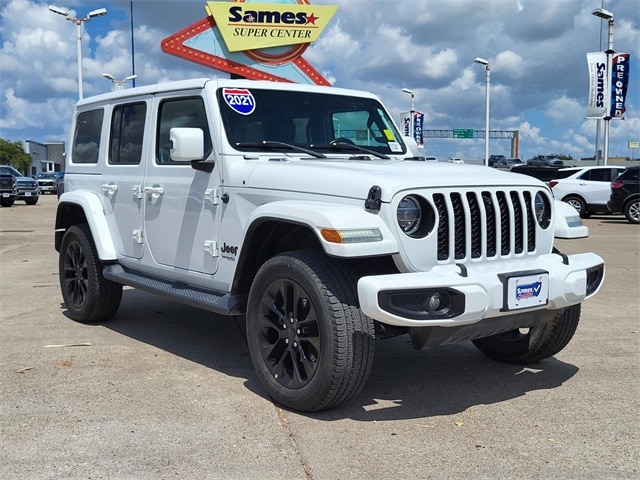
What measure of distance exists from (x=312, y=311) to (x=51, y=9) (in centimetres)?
3033

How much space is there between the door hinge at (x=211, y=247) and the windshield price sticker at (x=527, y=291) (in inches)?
78.5

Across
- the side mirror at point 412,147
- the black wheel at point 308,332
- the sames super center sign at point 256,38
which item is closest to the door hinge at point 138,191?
the black wheel at point 308,332

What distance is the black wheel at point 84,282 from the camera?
631 cm

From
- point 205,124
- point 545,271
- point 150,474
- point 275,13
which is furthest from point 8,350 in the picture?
point 275,13

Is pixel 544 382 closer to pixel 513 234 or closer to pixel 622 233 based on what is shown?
pixel 513 234

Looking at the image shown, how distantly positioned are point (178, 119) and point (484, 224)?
2.54 meters

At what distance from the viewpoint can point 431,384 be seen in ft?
15.7

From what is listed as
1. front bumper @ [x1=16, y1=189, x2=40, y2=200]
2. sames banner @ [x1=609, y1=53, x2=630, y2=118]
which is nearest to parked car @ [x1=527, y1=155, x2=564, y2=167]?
sames banner @ [x1=609, y1=53, x2=630, y2=118]

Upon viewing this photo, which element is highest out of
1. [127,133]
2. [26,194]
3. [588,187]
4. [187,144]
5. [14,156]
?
[14,156]

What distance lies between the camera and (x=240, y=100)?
5.07m

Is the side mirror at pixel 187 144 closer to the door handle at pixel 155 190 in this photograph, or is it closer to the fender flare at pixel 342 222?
the door handle at pixel 155 190

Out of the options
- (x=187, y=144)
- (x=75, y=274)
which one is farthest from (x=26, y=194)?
(x=187, y=144)

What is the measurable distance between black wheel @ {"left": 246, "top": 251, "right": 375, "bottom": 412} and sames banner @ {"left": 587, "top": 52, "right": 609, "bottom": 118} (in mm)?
25226

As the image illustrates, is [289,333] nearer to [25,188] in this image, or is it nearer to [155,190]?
[155,190]
